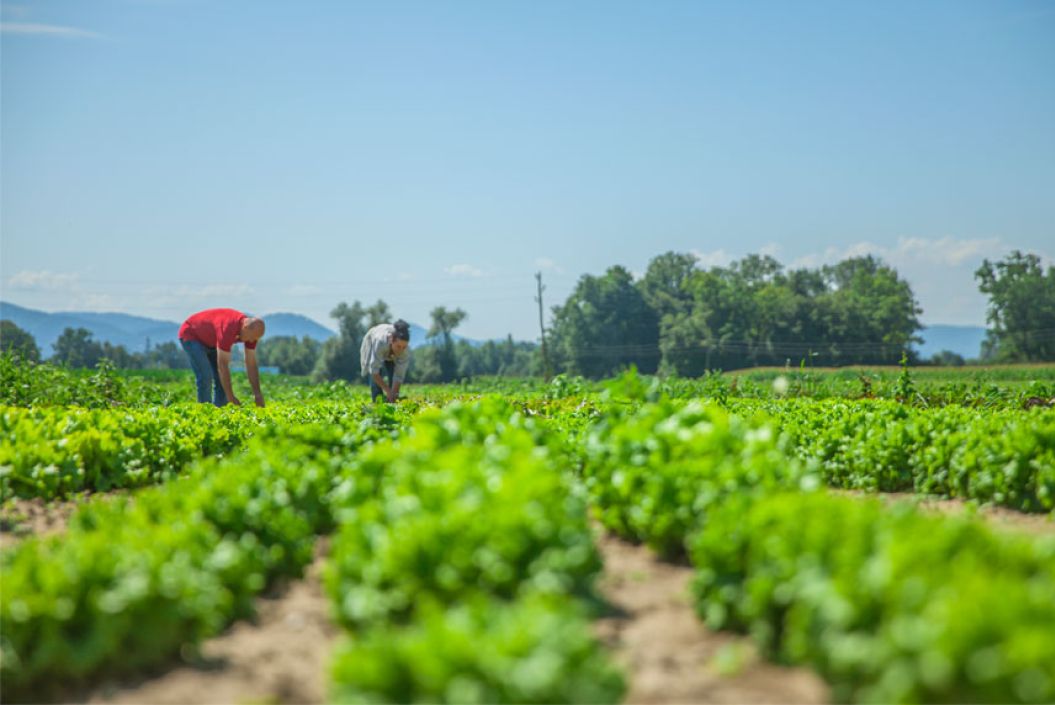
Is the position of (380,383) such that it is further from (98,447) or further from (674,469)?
(674,469)

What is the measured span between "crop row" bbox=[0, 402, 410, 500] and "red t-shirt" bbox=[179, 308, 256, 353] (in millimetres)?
2438

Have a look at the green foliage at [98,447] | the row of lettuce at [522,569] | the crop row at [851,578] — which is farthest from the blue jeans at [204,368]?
the crop row at [851,578]

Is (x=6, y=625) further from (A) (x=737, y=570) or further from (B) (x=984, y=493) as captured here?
(B) (x=984, y=493)

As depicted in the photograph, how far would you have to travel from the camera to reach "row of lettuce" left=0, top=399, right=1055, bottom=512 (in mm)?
7398

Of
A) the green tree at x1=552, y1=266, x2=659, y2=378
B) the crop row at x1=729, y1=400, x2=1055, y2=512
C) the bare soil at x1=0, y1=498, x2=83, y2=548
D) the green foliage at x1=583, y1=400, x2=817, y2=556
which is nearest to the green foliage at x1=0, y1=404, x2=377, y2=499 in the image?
the bare soil at x1=0, y1=498, x2=83, y2=548

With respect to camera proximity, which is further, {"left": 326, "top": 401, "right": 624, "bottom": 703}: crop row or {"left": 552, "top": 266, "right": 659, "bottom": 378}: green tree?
{"left": 552, "top": 266, "right": 659, "bottom": 378}: green tree

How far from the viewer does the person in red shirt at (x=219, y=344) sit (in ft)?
38.2

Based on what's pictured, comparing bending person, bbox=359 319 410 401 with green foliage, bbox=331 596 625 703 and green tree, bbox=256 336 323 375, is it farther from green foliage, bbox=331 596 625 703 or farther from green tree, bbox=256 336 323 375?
green tree, bbox=256 336 323 375

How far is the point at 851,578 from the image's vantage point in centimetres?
314

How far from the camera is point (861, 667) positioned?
2990mm

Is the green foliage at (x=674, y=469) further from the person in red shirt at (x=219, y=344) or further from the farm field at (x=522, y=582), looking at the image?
the person in red shirt at (x=219, y=344)

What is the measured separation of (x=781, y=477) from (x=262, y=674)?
2856 millimetres

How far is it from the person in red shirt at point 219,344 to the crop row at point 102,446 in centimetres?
231

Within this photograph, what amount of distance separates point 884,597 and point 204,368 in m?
11.3
